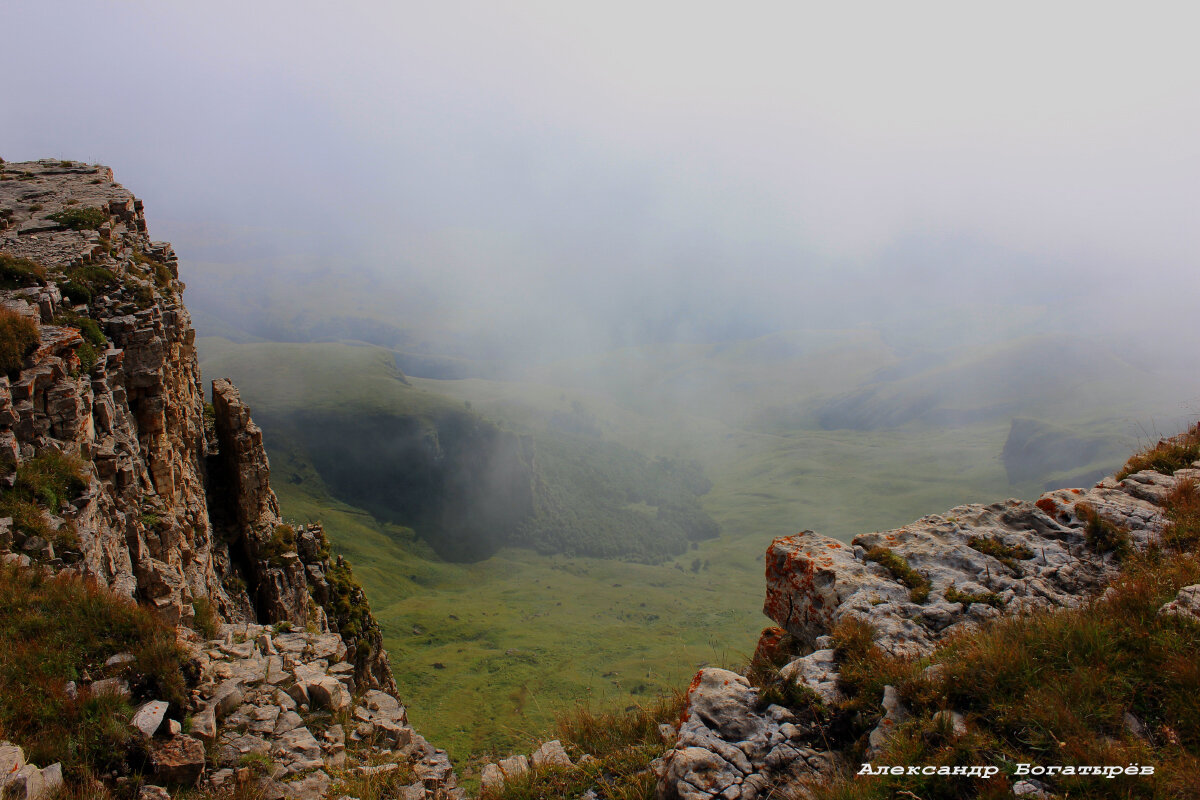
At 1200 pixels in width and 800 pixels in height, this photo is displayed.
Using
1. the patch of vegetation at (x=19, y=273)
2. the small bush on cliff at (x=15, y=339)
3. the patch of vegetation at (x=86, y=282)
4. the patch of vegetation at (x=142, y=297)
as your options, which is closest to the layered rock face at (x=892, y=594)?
the small bush on cliff at (x=15, y=339)

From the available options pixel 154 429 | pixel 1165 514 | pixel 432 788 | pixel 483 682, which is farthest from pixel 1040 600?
pixel 483 682

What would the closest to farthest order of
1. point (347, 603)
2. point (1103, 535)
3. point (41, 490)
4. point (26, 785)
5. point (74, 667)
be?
point (26, 785)
point (74, 667)
point (1103, 535)
point (41, 490)
point (347, 603)

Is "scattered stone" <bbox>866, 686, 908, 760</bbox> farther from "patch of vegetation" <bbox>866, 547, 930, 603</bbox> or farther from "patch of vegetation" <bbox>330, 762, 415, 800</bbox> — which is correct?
"patch of vegetation" <bbox>330, 762, 415, 800</bbox>

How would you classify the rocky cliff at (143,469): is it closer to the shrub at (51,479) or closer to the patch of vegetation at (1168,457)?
the shrub at (51,479)

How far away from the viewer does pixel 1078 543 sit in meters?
11.9

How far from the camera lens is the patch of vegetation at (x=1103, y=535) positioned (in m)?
11.2

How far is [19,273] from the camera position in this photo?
1814cm

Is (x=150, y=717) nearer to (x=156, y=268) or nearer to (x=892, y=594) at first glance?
(x=892, y=594)

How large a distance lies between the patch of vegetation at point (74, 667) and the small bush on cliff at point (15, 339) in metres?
6.21

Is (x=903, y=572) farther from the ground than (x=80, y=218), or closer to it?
closer to it

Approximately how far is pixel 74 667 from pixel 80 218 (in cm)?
2252

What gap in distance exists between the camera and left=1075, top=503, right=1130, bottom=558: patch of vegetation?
1122 centimetres

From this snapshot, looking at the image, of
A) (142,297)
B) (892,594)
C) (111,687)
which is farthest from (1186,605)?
(142,297)

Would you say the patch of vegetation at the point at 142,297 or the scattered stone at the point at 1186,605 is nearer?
the scattered stone at the point at 1186,605
